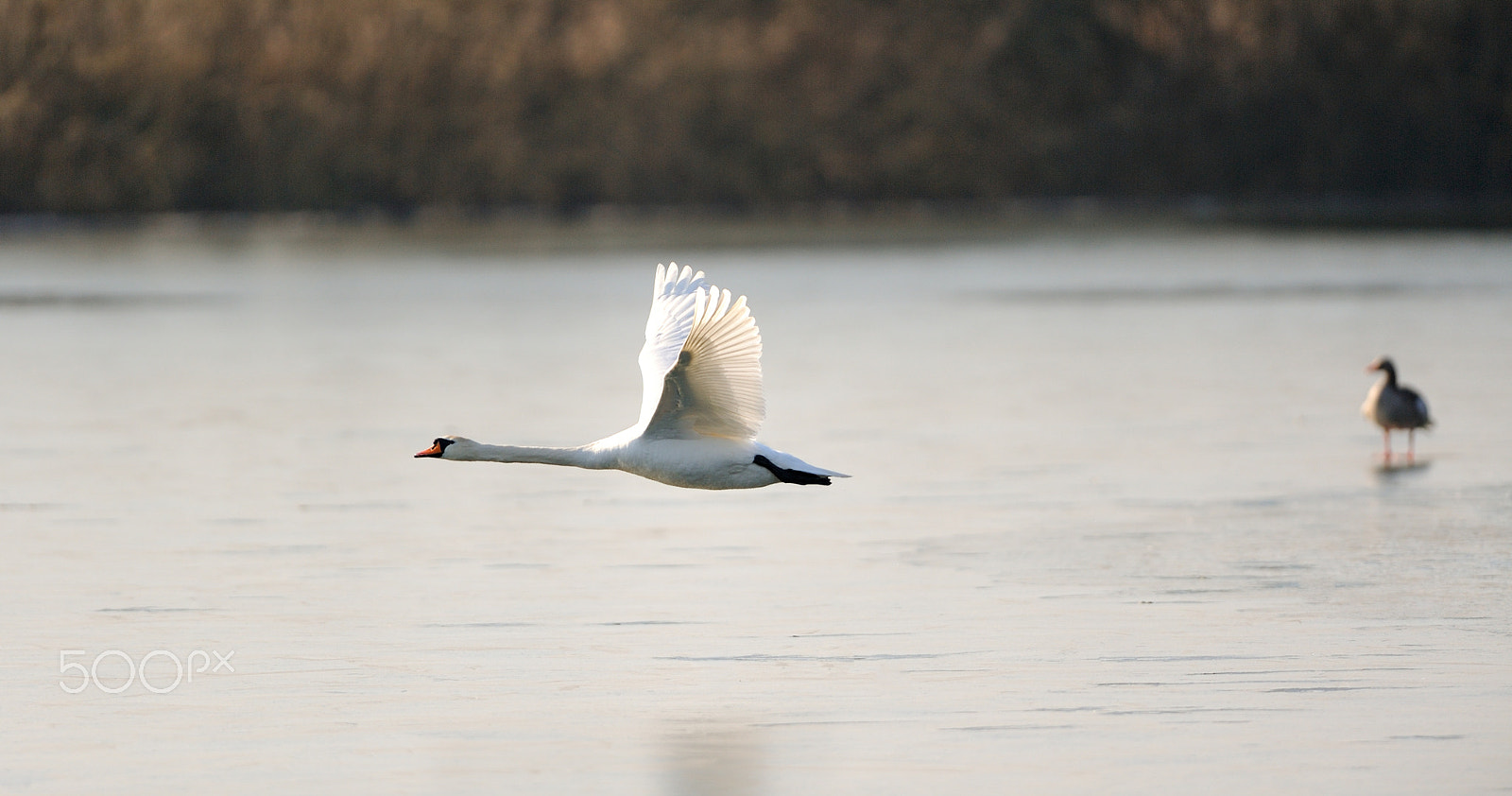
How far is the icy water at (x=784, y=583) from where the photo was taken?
→ 6465 millimetres

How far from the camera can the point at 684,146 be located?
8919 cm

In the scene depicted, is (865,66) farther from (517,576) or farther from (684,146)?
(517,576)

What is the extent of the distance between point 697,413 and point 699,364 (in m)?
0.29

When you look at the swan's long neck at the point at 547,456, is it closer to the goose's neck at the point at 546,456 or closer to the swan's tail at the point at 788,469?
the goose's neck at the point at 546,456

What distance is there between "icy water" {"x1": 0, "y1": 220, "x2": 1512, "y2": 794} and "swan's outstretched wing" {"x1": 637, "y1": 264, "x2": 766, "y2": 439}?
0.71m

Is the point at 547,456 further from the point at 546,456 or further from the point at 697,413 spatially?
the point at 697,413

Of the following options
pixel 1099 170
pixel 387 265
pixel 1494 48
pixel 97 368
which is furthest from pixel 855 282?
pixel 1494 48

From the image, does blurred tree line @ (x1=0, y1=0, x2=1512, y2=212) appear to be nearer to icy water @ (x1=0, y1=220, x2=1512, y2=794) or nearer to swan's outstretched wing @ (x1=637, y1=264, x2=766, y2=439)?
icy water @ (x1=0, y1=220, x2=1512, y2=794)

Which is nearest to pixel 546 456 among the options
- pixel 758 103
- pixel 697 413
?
pixel 697 413

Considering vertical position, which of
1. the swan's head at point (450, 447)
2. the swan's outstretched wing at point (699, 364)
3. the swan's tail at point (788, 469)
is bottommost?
the swan's head at point (450, 447)

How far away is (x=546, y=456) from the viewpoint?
8500mm

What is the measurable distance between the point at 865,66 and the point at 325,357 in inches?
3173

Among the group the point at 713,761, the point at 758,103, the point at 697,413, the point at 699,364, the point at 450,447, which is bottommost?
the point at 713,761

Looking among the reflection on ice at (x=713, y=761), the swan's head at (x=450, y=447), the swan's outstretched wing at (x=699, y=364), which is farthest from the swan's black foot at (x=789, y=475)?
the reflection on ice at (x=713, y=761)
